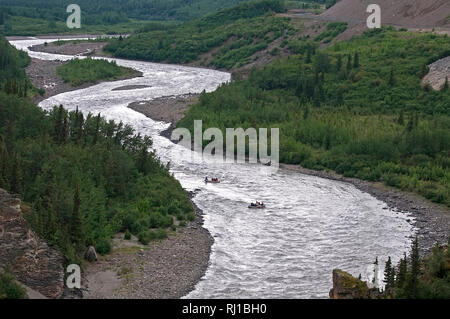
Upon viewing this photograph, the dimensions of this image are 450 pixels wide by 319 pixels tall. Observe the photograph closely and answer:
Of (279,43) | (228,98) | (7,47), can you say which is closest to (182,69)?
(279,43)

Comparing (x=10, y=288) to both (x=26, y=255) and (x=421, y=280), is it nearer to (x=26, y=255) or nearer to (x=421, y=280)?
(x=26, y=255)

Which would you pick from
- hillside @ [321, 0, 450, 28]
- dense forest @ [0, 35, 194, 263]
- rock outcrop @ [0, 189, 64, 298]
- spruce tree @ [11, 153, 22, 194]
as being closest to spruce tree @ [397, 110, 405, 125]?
dense forest @ [0, 35, 194, 263]

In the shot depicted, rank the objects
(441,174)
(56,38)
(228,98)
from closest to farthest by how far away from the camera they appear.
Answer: (441,174)
(228,98)
(56,38)

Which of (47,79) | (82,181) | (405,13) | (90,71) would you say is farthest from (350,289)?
(405,13)

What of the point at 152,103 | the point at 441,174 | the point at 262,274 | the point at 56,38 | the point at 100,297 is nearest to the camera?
the point at 100,297

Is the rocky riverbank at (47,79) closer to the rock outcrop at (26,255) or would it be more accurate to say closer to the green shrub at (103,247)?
the green shrub at (103,247)

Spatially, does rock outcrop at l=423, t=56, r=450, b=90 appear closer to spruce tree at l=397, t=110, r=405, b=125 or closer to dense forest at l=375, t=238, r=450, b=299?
spruce tree at l=397, t=110, r=405, b=125
